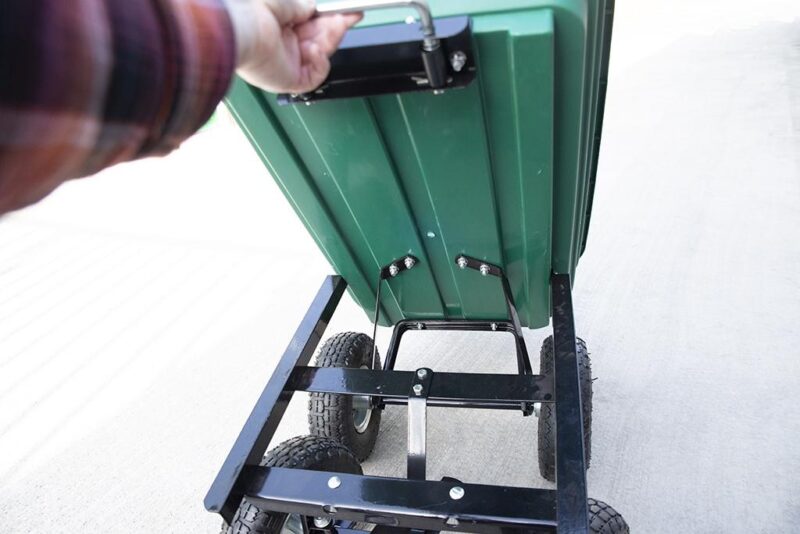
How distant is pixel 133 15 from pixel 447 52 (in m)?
0.63

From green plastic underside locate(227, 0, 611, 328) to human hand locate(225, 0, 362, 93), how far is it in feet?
0.77

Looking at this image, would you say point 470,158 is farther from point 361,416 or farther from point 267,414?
point 361,416

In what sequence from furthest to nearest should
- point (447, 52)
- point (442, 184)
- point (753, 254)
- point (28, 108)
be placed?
1. point (753, 254)
2. point (442, 184)
3. point (447, 52)
4. point (28, 108)

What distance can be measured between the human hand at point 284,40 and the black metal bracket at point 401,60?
0.45 feet

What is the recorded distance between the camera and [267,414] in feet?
4.84

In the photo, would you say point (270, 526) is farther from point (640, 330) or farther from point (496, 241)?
point (640, 330)

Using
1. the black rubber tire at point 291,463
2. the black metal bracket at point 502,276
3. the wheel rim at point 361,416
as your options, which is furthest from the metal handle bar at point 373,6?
the wheel rim at point 361,416

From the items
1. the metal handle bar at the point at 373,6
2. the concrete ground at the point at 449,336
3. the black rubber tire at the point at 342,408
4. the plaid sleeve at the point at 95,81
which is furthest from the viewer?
the concrete ground at the point at 449,336

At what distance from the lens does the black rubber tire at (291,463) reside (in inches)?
55.0

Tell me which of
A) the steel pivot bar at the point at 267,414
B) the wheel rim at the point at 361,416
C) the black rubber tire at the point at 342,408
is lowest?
the wheel rim at the point at 361,416

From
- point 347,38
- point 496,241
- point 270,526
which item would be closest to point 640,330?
point 496,241

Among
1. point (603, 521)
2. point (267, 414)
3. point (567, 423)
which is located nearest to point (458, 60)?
point (567, 423)

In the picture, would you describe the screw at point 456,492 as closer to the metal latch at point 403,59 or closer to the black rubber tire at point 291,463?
the black rubber tire at point 291,463

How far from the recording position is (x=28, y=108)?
1.52 ft
